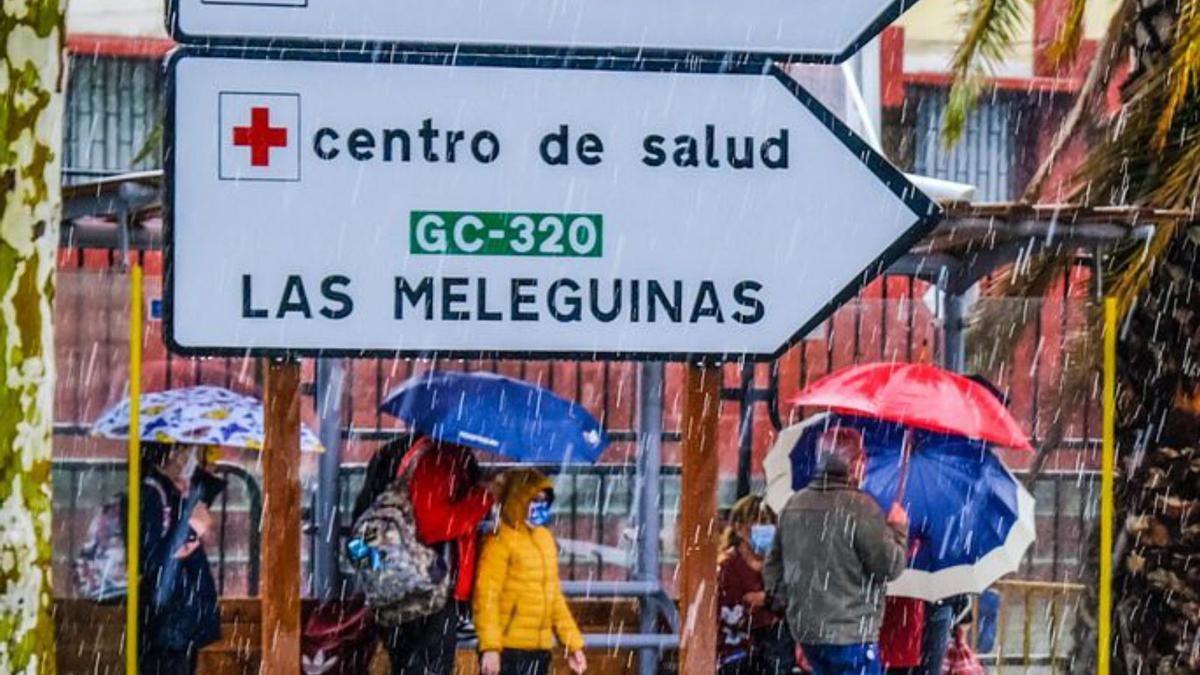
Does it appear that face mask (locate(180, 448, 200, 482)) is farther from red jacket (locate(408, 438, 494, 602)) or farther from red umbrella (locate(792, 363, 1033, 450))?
red umbrella (locate(792, 363, 1033, 450))

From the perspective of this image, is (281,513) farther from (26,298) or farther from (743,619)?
(743,619)

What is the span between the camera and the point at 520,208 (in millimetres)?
4656

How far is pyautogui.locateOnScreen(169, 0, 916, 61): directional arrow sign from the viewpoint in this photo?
453 centimetres

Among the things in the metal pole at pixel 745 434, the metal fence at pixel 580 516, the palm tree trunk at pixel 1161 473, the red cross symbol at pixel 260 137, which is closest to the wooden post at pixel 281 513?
the red cross symbol at pixel 260 137

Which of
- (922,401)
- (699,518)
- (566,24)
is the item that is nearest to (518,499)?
(922,401)

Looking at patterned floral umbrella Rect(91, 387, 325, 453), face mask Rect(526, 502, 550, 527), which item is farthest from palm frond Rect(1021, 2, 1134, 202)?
patterned floral umbrella Rect(91, 387, 325, 453)

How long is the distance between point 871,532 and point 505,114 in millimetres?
4346

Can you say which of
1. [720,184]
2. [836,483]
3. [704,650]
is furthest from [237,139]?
[836,483]

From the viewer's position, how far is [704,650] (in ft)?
15.8

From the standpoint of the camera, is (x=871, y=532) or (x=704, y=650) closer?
(x=704, y=650)

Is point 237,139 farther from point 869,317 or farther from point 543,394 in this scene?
point 869,317

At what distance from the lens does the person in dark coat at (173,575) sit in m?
9.12

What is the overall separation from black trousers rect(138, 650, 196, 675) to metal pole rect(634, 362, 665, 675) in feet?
6.73

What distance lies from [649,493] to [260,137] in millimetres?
5522
